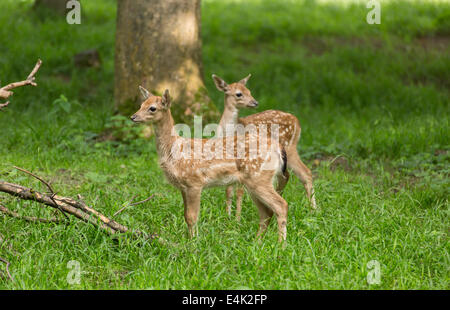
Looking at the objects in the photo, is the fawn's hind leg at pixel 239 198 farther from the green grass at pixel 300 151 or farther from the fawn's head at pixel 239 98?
the fawn's head at pixel 239 98

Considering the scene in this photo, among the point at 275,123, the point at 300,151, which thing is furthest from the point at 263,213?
the point at 300,151

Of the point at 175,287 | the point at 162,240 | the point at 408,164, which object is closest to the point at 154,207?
the point at 162,240

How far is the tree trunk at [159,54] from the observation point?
8383 mm

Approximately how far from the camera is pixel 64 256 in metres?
4.88

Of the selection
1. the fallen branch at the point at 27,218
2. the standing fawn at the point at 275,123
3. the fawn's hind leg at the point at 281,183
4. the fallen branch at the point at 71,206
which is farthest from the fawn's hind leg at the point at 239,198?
the fallen branch at the point at 27,218

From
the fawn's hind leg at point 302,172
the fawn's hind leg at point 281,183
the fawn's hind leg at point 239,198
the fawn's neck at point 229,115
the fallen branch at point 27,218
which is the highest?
the fawn's neck at point 229,115

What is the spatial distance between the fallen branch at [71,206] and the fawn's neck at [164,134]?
0.99 m

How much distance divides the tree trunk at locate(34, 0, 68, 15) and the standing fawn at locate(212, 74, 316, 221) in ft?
27.1

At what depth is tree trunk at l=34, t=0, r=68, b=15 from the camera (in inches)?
558

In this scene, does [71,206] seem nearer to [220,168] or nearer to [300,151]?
[220,168]

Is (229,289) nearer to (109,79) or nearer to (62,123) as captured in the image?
(62,123)

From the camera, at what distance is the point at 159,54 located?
841 centimetres

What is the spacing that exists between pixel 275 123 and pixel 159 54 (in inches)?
97.0

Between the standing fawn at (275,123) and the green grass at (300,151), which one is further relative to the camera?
the standing fawn at (275,123)
